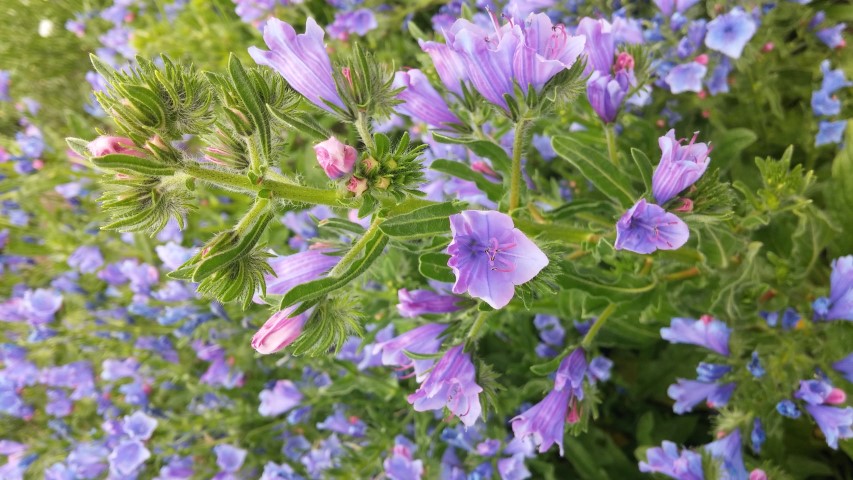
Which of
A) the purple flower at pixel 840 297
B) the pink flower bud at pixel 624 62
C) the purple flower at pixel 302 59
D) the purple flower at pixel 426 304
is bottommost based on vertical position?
the purple flower at pixel 840 297

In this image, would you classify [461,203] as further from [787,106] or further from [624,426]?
[787,106]

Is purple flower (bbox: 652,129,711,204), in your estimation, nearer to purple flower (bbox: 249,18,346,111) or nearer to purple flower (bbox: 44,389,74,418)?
purple flower (bbox: 249,18,346,111)

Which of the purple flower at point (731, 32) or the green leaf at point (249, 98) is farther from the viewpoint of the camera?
the purple flower at point (731, 32)

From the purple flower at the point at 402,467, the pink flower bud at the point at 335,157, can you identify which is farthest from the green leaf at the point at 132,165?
the purple flower at the point at 402,467

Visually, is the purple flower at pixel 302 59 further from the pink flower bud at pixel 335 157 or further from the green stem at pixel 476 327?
the green stem at pixel 476 327

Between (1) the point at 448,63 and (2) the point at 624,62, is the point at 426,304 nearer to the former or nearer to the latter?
(1) the point at 448,63

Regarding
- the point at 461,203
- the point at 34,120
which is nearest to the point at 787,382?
the point at 461,203

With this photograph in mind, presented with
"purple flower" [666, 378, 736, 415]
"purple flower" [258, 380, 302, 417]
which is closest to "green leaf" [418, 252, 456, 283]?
"purple flower" [666, 378, 736, 415]
